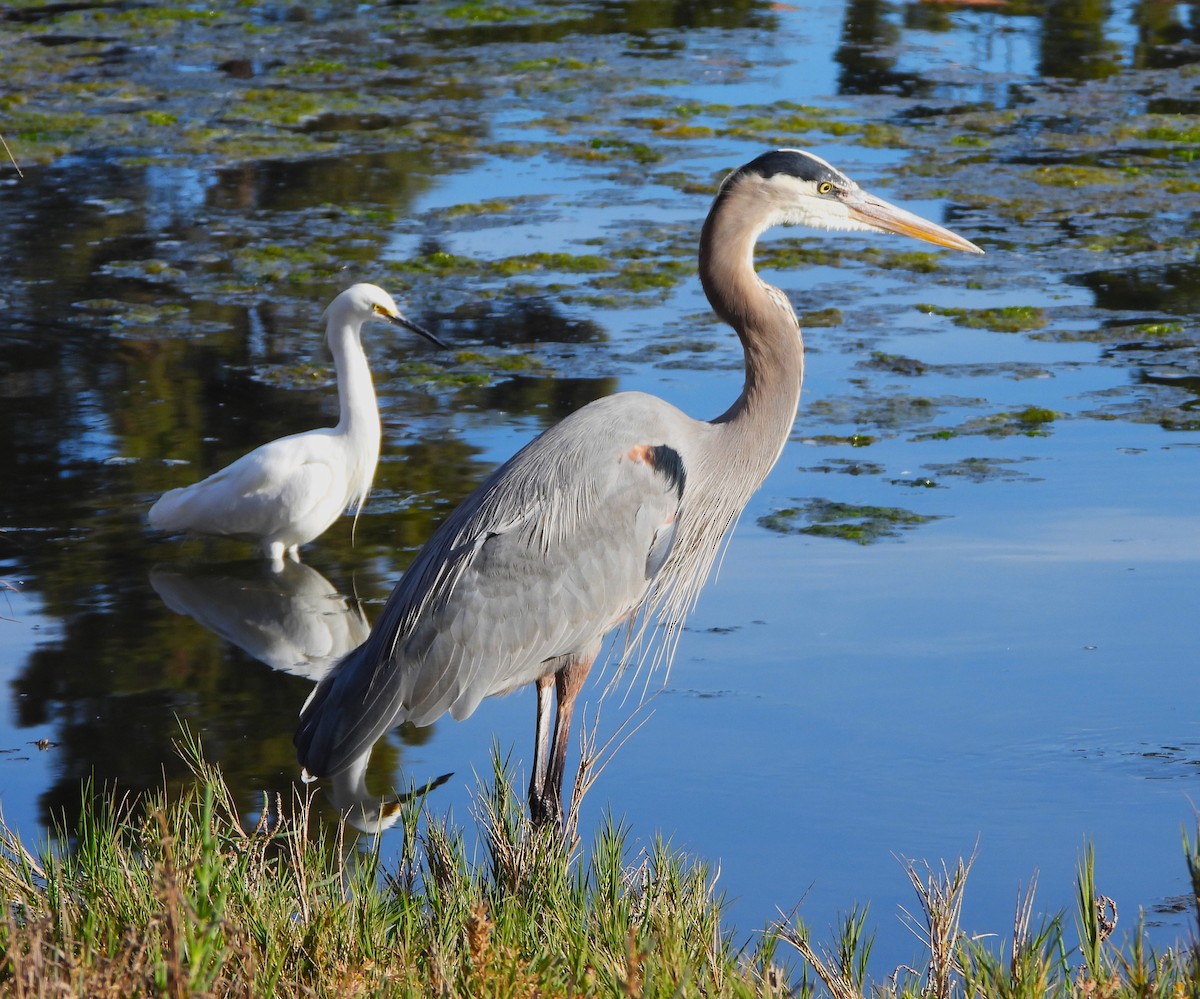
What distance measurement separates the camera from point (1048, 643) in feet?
18.3

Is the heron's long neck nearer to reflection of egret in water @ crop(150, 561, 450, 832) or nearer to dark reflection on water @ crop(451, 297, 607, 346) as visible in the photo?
reflection of egret in water @ crop(150, 561, 450, 832)

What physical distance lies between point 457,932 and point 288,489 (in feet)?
10.5

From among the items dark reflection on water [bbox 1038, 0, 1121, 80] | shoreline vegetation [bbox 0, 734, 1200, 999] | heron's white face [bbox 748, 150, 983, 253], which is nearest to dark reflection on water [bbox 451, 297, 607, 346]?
heron's white face [bbox 748, 150, 983, 253]

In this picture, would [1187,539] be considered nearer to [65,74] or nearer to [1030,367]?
[1030,367]

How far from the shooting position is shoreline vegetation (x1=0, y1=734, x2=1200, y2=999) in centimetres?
283

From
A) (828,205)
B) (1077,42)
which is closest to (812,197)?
(828,205)

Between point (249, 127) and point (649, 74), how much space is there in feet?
13.0

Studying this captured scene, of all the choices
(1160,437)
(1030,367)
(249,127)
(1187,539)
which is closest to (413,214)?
(249,127)

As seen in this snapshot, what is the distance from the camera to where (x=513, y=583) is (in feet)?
14.7

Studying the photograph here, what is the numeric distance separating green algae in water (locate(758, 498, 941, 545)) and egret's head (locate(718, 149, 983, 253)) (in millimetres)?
1667

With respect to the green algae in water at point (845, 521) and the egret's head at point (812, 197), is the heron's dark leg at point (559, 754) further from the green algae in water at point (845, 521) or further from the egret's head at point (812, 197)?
the green algae in water at point (845, 521)

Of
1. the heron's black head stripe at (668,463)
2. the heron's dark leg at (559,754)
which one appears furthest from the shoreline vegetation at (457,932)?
the heron's black head stripe at (668,463)

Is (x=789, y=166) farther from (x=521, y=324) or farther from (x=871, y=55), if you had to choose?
(x=871, y=55)

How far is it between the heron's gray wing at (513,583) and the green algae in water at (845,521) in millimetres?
2031
